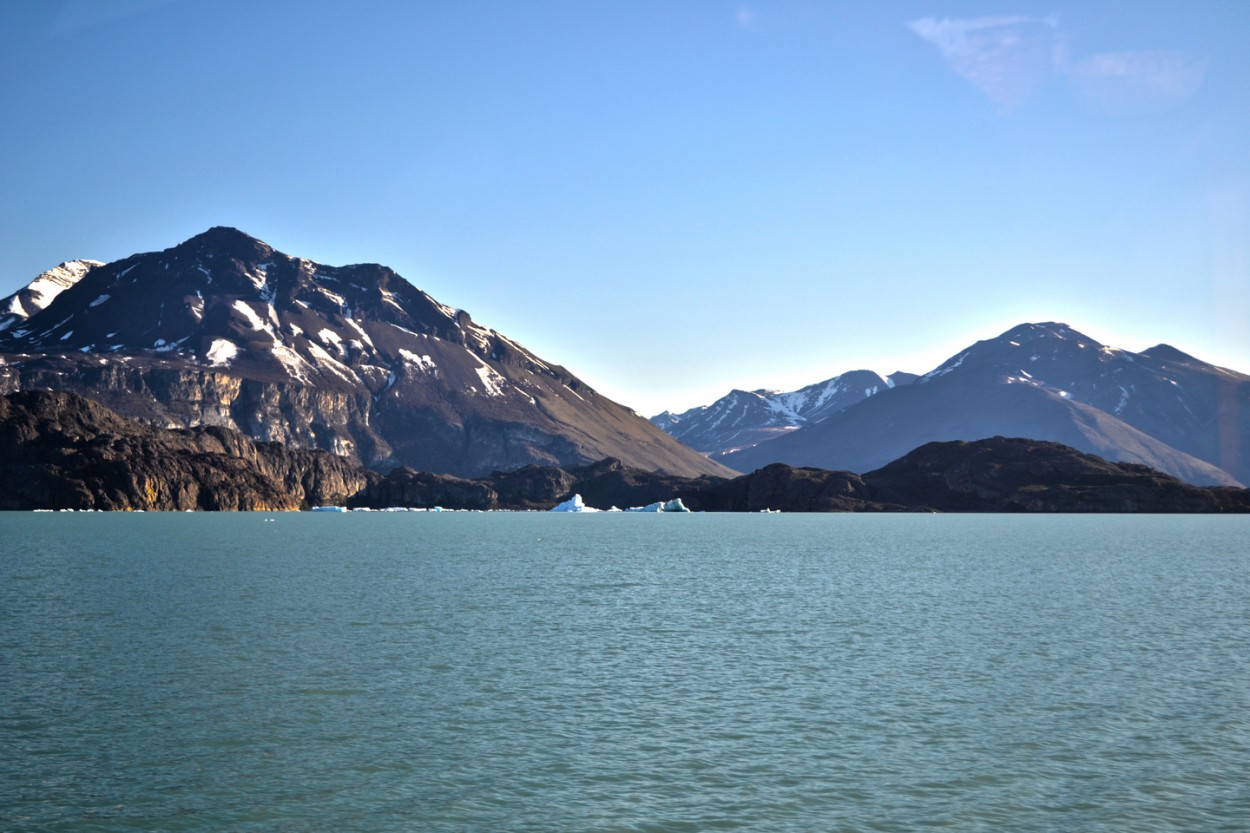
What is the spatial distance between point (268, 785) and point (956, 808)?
19.3 meters

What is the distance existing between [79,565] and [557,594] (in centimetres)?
5148

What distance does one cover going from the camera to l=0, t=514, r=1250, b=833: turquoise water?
91.2 feet

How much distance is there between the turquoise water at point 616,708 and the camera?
2781cm

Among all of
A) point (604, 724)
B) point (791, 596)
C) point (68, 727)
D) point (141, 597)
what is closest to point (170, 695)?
point (68, 727)

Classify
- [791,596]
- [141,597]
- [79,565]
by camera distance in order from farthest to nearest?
[79,565]
[791,596]
[141,597]

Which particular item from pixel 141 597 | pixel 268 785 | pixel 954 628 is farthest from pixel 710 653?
pixel 141 597

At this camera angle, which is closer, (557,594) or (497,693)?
(497,693)

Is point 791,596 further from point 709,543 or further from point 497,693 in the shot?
point 709,543

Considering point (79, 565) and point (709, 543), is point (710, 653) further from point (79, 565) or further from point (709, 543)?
point (709, 543)

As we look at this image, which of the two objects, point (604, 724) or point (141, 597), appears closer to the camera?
point (604, 724)

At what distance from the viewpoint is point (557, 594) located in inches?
3155

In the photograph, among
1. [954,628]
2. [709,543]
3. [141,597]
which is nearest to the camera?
[954,628]

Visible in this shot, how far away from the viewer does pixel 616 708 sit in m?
38.8

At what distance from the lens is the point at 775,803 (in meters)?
28.0
